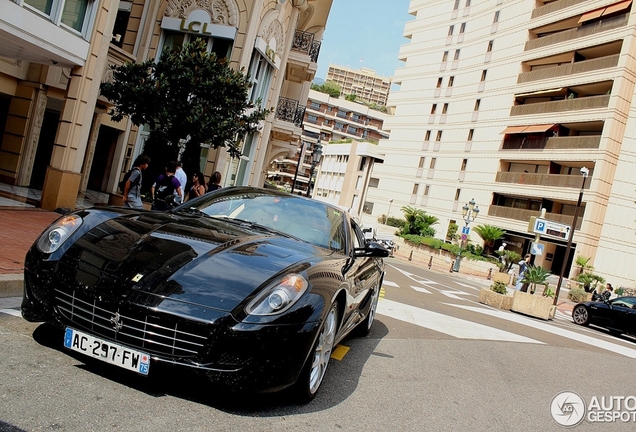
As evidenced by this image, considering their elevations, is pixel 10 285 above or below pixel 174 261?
below

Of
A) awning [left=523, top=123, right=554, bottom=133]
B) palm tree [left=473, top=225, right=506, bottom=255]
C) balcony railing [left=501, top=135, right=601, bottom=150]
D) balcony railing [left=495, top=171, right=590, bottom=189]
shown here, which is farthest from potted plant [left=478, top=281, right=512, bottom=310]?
awning [left=523, top=123, right=554, bottom=133]

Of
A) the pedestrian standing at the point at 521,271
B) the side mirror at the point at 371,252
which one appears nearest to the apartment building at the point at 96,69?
the side mirror at the point at 371,252

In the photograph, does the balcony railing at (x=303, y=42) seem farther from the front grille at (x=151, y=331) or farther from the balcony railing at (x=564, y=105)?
the front grille at (x=151, y=331)

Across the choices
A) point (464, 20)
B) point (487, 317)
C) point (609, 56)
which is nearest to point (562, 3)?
point (609, 56)

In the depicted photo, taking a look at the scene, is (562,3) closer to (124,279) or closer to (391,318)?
(391,318)

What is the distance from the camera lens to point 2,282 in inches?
202

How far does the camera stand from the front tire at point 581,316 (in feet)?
59.1

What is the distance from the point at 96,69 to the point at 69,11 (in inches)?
52.0

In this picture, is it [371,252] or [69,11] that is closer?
[371,252]

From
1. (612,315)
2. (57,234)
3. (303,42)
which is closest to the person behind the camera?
(57,234)

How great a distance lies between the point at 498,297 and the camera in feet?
56.8

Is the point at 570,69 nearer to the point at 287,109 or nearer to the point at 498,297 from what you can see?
the point at 287,109

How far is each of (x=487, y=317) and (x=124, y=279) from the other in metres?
10.4

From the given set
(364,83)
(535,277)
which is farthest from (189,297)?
(364,83)
